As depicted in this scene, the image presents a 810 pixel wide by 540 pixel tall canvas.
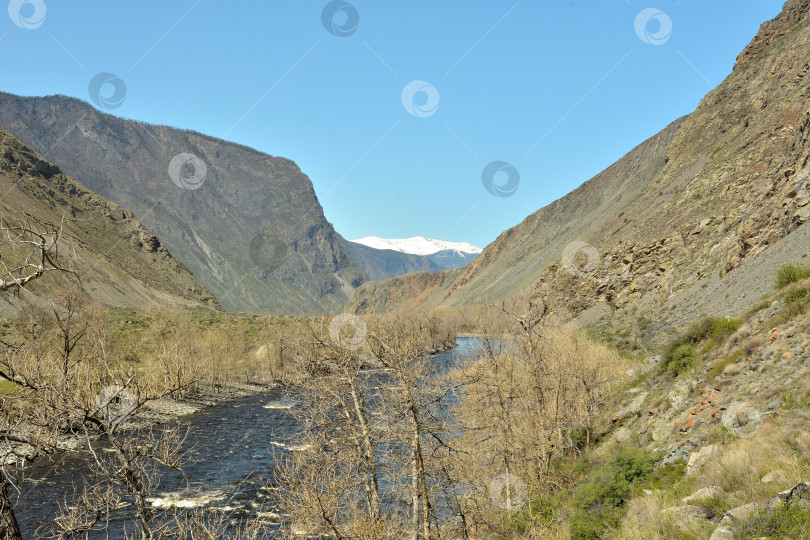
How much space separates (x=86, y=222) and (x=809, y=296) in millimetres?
153377

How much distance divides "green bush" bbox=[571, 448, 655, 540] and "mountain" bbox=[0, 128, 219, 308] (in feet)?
291

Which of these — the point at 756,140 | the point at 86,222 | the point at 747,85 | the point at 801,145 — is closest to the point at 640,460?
the point at 801,145

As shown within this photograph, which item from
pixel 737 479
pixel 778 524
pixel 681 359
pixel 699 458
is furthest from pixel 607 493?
pixel 681 359

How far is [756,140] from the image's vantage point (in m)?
62.3

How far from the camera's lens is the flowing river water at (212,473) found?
22.0 m

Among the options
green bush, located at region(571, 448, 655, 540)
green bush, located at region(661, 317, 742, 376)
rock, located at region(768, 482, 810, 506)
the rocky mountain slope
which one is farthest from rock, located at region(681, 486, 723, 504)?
the rocky mountain slope

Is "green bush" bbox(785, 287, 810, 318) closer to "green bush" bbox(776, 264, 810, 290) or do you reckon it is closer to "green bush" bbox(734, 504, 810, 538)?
"green bush" bbox(776, 264, 810, 290)

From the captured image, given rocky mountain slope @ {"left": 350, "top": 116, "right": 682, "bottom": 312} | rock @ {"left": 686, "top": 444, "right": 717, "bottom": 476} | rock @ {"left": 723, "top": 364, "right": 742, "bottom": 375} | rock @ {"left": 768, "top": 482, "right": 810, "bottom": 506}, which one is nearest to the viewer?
rock @ {"left": 768, "top": 482, "right": 810, "bottom": 506}

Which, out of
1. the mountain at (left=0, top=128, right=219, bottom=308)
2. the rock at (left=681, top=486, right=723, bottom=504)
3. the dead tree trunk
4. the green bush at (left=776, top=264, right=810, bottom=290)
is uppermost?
the mountain at (left=0, top=128, right=219, bottom=308)

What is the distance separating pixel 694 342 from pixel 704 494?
16.4 meters

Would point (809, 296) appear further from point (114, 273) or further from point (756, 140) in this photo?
point (114, 273)

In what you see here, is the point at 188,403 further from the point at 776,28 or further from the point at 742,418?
the point at 776,28

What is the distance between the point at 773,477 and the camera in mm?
10297

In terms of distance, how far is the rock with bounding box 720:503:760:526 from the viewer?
31.3ft
